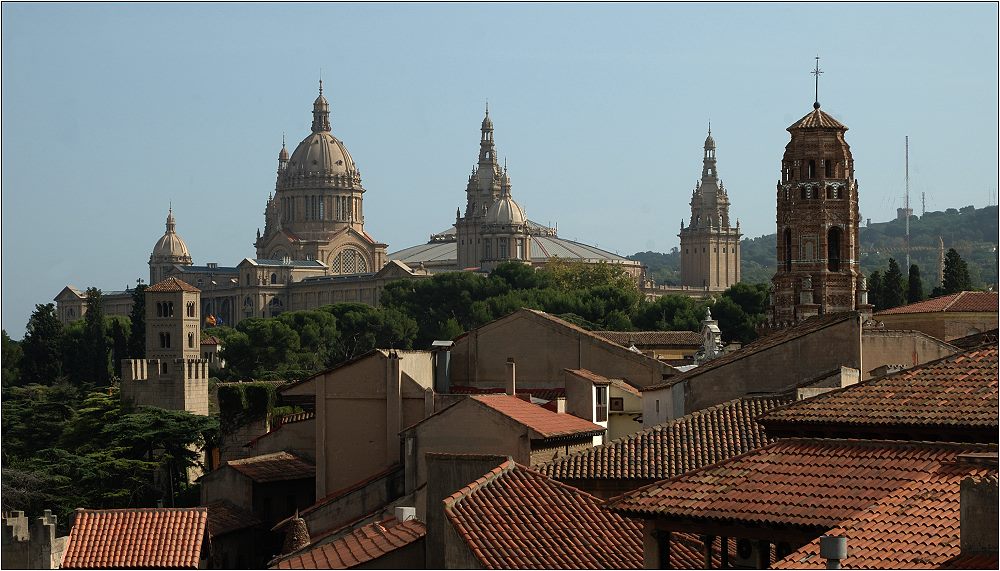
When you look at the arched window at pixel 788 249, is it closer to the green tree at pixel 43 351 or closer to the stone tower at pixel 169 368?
the stone tower at pixel 169 368

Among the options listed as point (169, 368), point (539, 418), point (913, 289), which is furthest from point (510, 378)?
point (169, 368)

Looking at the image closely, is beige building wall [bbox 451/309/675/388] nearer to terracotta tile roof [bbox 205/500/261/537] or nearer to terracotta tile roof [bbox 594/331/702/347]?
terracotta tile roof [bbox 205/500/261/537]

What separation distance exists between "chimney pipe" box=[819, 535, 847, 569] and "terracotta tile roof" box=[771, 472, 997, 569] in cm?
23

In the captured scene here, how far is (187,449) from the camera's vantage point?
187ft

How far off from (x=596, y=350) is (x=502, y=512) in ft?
66.2

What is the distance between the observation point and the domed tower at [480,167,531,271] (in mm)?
177750

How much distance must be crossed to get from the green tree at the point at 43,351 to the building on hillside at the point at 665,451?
271 feet

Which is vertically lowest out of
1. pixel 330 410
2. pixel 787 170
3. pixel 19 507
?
pixel 19 507

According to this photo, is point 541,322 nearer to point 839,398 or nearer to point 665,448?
point 665,448

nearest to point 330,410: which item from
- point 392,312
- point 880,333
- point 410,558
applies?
point 880,333

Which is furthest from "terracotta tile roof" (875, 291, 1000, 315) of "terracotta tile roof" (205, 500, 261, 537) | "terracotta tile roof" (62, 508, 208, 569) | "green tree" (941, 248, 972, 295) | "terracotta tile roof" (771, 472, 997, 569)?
"terracotta tile roof" (771, 472, 997, 569)

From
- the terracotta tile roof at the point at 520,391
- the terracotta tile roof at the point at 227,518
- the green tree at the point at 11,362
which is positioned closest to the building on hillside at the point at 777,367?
the terracotta tile roof at the point at 520,391

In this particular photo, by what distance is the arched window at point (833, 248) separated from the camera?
5603cm

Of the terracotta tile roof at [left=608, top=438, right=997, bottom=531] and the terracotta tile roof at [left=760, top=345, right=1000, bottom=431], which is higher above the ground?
the terracotta tile roof at [left=760, top=345, right=1000, bottom=431]
